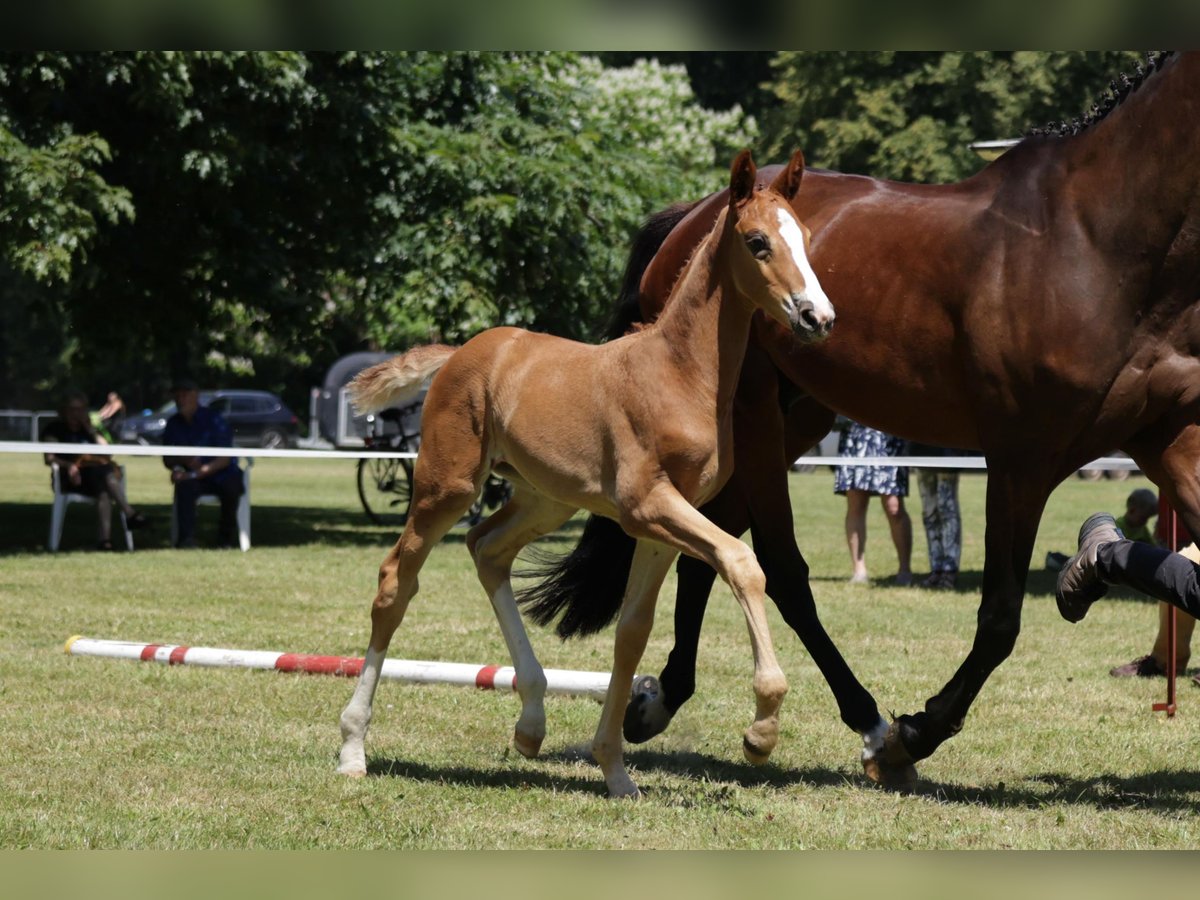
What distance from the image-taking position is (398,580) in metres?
5.81

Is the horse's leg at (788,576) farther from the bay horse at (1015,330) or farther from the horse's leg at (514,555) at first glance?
the horse's leg at (514,555)

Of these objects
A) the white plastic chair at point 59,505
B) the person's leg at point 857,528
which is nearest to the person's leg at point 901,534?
the person's leg at point 857,528

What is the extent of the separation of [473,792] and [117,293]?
44.0ft

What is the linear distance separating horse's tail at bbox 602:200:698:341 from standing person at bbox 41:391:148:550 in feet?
34.1

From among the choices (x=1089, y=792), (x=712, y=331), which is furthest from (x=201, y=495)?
(x=1089, y=792)

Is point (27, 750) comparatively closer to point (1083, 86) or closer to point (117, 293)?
point (117, 293)

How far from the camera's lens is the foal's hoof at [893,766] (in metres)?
5.74

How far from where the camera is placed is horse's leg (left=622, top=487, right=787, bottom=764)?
4727mm

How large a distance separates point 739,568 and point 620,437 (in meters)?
0.67

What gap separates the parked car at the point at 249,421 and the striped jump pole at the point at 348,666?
1452 inches

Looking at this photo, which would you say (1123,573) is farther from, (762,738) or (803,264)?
(803,264)

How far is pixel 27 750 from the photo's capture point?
6.03 meters

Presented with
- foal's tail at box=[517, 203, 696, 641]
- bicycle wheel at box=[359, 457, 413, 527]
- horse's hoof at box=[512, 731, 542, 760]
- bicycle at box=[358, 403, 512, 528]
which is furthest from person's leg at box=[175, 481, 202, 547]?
horse's hoof at box=[512, 731, 542, 760]
